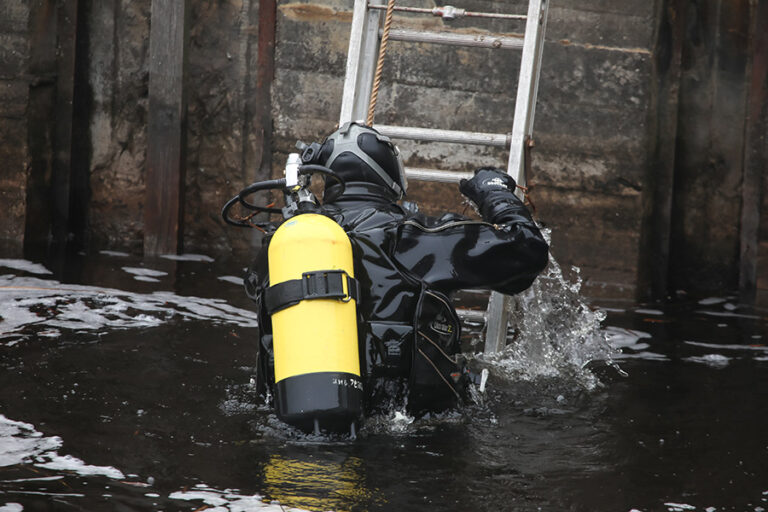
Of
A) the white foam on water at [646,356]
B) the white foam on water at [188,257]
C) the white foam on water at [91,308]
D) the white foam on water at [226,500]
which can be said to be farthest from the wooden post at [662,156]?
the white foam on water at [226,500]

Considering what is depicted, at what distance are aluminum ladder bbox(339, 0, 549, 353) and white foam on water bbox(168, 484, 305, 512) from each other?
1.92m

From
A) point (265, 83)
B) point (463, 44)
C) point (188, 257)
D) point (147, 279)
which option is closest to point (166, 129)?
point (265, 83)

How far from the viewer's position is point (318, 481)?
2982 mm

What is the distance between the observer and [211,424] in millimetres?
3588

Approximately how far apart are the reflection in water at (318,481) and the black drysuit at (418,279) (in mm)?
365

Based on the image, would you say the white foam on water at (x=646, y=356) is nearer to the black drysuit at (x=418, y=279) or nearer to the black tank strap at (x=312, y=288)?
the black drysuit at (x=418, y=279)

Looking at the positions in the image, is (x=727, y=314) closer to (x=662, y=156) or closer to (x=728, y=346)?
(x=728, y=346)

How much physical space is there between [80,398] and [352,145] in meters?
1.42

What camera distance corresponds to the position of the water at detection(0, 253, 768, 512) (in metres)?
2.95

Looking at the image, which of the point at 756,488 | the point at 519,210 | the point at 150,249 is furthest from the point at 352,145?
the point at 150,249

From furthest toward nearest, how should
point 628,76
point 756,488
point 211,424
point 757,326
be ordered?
point 628,76 < point 757,326 < point 211,424 < point 756,488

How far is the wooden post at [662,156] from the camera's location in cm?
631

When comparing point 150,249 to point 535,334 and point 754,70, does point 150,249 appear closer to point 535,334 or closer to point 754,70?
point 535,334

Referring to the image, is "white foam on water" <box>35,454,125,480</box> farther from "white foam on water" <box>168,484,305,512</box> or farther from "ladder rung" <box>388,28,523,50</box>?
"ladder rung" <box>388,28,523,50</box>
